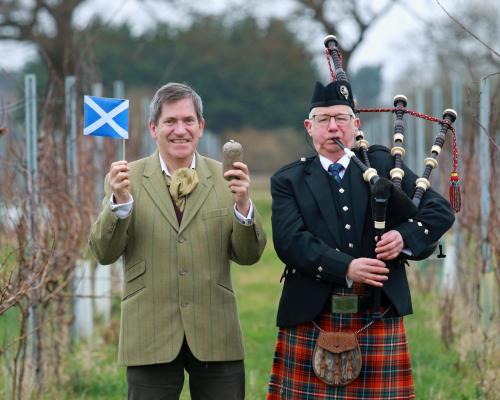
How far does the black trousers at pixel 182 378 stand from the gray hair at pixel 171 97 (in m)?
0.93

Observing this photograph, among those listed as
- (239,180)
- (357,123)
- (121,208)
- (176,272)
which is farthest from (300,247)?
(121,208)

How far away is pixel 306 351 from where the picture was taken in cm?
436

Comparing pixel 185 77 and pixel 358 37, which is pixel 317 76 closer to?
pixel 185 77

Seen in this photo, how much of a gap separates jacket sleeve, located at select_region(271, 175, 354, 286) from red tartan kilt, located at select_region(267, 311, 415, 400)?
23 centimetres

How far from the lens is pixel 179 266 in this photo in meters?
4.18

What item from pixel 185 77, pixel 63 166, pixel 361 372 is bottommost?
pixel 361 372

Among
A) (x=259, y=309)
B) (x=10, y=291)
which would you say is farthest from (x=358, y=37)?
(x=10, y=291)

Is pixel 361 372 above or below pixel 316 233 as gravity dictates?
below

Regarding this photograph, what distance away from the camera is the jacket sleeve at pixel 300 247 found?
412 centimetres

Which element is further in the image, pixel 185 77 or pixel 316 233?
pixel 185 77

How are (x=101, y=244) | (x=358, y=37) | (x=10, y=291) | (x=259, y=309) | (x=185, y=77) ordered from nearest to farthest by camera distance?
(x=101, y=244) → (x=10, y=291) → (x=259, y=309) → (x=358, y=37) → (x=185, y=77)

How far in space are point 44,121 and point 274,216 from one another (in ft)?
10.1

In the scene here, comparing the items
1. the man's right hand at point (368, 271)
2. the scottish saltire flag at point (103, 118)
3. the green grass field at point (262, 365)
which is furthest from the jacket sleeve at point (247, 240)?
the green grass field at point (262, 365)

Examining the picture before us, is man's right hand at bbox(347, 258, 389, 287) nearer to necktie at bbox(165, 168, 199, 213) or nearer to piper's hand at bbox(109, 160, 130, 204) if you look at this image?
necktie at bbox(165, 168, 199, 213)
